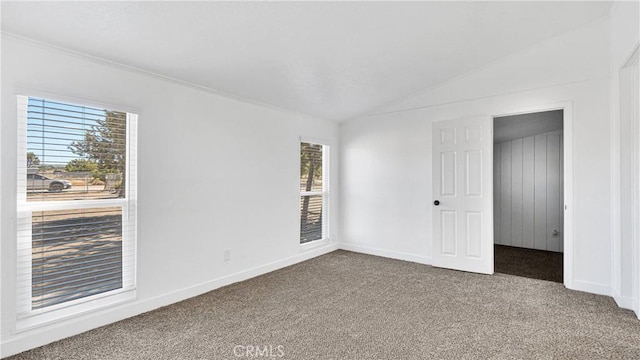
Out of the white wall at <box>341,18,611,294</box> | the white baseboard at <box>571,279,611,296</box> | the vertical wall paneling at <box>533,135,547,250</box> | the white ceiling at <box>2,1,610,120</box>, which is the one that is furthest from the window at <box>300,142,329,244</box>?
the vertical wall paneling at <box>533,135,547,250</box>

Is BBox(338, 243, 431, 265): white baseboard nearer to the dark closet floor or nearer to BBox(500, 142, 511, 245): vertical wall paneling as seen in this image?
the dark closet floor

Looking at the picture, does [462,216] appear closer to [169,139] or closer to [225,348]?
[225,348]

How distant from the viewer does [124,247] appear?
2828mm

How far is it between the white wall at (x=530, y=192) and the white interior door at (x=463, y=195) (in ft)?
7.38

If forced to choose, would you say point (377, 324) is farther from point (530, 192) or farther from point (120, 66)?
point (530, 192)

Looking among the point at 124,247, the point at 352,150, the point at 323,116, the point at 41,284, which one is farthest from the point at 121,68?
the point at 352,150

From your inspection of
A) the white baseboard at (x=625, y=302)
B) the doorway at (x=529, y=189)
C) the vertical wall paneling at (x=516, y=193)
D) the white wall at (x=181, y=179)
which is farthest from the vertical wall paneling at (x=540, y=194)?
the white wall at (x=181, y=179)

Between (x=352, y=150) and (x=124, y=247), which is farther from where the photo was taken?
(x=352, y=150)

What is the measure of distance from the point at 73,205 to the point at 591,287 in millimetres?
4982

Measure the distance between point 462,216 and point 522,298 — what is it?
1.23 meters

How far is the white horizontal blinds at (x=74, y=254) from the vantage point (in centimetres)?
237

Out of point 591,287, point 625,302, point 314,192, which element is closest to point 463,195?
point 591,287

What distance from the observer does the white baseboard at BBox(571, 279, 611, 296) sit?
10.7ft

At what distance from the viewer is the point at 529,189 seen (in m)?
5.63
